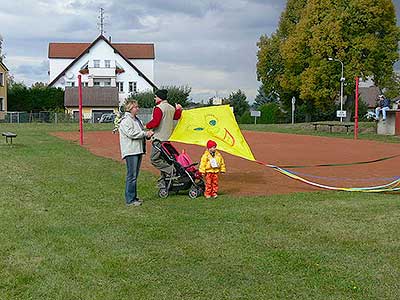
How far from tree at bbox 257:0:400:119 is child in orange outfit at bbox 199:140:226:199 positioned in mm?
40147

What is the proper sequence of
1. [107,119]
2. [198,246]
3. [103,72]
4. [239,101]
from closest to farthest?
1. [198,246]
2. [107,119]
3. [239,101]
4. [103,72]

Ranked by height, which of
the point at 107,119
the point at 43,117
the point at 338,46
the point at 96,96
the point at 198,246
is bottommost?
the point at 198,246

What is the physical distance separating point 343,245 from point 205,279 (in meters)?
2.17

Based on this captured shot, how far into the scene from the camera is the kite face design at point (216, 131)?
447 inches

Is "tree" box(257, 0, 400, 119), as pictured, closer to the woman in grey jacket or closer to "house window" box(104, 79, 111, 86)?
"house window" box(104, 79, 111, 86)

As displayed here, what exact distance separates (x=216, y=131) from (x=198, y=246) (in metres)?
4.60

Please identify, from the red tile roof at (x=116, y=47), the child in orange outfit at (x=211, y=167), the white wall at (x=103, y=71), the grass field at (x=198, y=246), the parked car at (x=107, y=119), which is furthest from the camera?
the red tile roof at (x=116, y=47)

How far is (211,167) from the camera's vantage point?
10648 millimetres

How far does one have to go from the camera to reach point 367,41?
48.2m

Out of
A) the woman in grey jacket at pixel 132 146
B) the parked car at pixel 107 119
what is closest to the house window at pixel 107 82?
the parked car at pixel 107 119

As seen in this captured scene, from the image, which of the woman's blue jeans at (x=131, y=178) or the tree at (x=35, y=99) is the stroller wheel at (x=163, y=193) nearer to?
the woman's blue jeans at (x=131, y=178)

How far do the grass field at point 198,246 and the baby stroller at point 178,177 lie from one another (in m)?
0.27

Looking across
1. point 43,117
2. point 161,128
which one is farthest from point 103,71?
point 161,128

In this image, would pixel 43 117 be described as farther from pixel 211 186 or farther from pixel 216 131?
pixel 211 186
